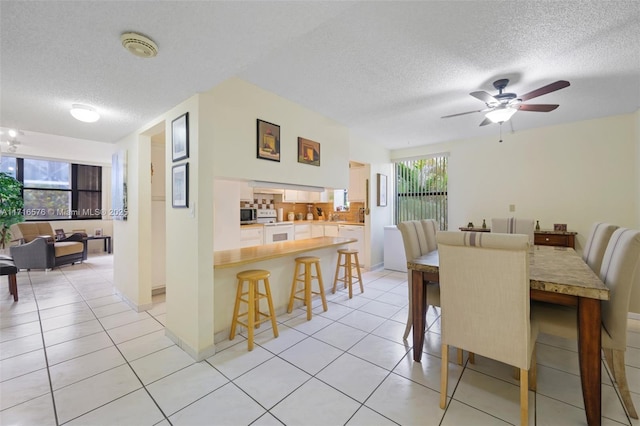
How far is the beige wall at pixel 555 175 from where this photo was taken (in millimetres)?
3557

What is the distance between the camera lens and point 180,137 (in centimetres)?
237

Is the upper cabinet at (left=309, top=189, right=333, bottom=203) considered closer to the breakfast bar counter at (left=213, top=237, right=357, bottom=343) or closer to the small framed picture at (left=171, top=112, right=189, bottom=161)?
the breakfast bar counter at (left=213, top=237, right=357, bottom=343)

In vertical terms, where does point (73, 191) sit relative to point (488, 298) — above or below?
above

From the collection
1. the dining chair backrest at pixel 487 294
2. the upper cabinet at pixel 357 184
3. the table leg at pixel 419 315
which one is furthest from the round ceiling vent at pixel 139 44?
the upper cabinet at pixel 357 184

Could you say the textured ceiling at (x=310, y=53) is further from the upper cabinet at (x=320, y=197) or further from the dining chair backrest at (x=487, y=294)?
the upper cabinet at (x=320, y=197)

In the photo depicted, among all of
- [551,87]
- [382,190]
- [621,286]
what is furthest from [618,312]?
[382,190]

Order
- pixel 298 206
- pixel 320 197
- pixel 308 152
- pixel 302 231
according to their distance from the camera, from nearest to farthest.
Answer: pixel 308 152 → pixel 302 231 → pixel 320 197 → pixel 298 206

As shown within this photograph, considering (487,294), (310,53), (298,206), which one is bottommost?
(487,294)

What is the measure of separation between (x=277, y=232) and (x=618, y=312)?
437cm

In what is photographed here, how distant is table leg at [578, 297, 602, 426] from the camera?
148 centimetres

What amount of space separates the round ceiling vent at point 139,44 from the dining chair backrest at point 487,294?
2076mm

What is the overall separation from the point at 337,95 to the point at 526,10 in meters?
1.68

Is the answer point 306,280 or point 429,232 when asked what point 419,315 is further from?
point 306,280

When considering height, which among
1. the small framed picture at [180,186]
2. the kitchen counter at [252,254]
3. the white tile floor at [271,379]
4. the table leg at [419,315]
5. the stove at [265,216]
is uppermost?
the small framed picture at [180,186]
